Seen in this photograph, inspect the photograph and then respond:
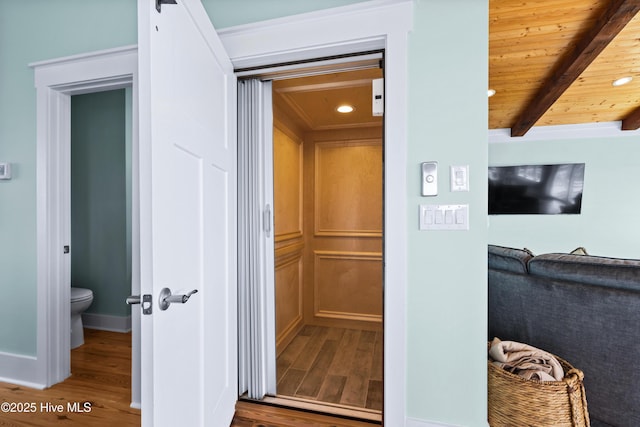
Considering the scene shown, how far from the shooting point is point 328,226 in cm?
330

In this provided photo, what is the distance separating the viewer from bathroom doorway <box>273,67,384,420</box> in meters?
2.64

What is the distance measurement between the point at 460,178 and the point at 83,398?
2.50m

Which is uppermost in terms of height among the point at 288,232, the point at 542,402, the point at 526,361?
the point at 288,232

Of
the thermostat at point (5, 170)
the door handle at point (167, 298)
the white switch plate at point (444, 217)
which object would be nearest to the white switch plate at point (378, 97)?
the white switch plate at point (444, 217)

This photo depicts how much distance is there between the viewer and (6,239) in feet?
6.73

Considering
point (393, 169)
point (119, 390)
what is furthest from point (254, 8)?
point (119, 390)

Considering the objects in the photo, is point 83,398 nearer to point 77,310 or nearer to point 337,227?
point 77,310

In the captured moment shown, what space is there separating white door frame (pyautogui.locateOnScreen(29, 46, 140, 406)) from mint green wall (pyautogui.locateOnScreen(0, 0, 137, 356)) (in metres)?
0.08

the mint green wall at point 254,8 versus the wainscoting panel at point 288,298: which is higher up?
the mint green wall at point 254,8

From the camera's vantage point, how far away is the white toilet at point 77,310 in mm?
2490

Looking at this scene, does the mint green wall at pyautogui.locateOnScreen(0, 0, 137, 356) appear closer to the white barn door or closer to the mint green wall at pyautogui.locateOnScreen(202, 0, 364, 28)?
the mint green wall at pyautogui.locateOnScreen(202, 0, 364, 28)

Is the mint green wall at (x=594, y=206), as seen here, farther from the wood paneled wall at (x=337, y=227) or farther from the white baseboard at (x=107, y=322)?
the white baseboard at (x=107, y=322)

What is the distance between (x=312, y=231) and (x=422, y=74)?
217 cm

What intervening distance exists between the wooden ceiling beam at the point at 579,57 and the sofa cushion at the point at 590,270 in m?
1.87
